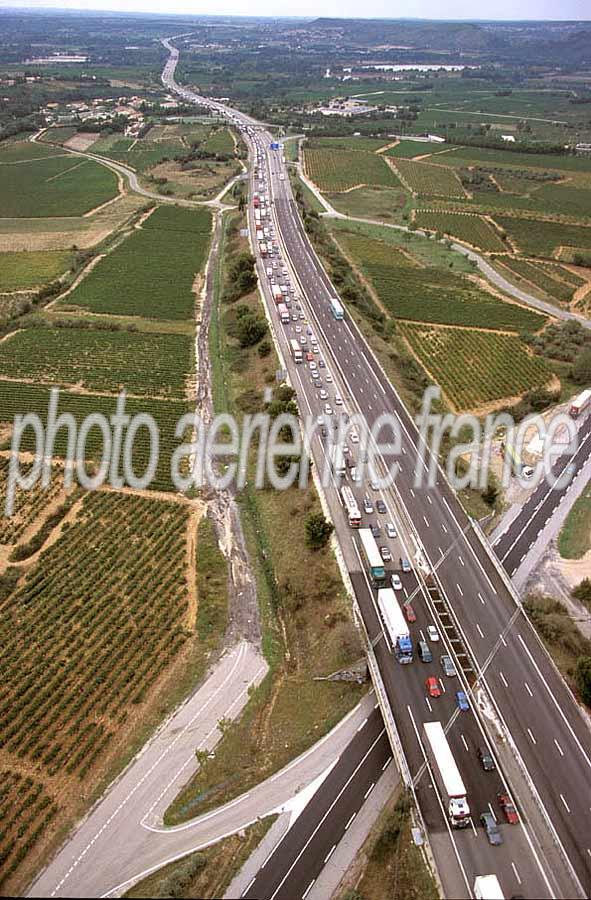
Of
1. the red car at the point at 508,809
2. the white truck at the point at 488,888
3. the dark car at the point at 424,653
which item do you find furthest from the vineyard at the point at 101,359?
the white truck at the point at 488,888

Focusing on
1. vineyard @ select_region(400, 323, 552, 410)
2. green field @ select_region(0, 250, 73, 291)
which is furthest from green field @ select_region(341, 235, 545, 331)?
green field @ select_region(0, 250, 73, 291)

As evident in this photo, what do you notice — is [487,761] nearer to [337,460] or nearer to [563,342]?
[337,460]

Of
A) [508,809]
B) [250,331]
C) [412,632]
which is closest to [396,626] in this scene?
[412,632]

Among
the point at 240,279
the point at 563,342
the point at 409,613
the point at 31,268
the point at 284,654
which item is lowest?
the point at 284,654

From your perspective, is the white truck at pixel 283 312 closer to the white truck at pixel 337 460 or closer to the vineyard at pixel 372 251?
the white truck at pixel 337 460

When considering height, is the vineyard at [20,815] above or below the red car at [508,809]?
below

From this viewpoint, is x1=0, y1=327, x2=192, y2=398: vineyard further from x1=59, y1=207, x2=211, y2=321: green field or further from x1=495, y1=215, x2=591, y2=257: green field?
x1=495, y1=215, x2=591, y2=257: green field

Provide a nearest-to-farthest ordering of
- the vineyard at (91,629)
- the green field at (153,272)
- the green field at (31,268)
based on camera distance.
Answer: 1. the vineyard at (91,629)
2. the green field at (153,272)
3. the green field at (31,268)
